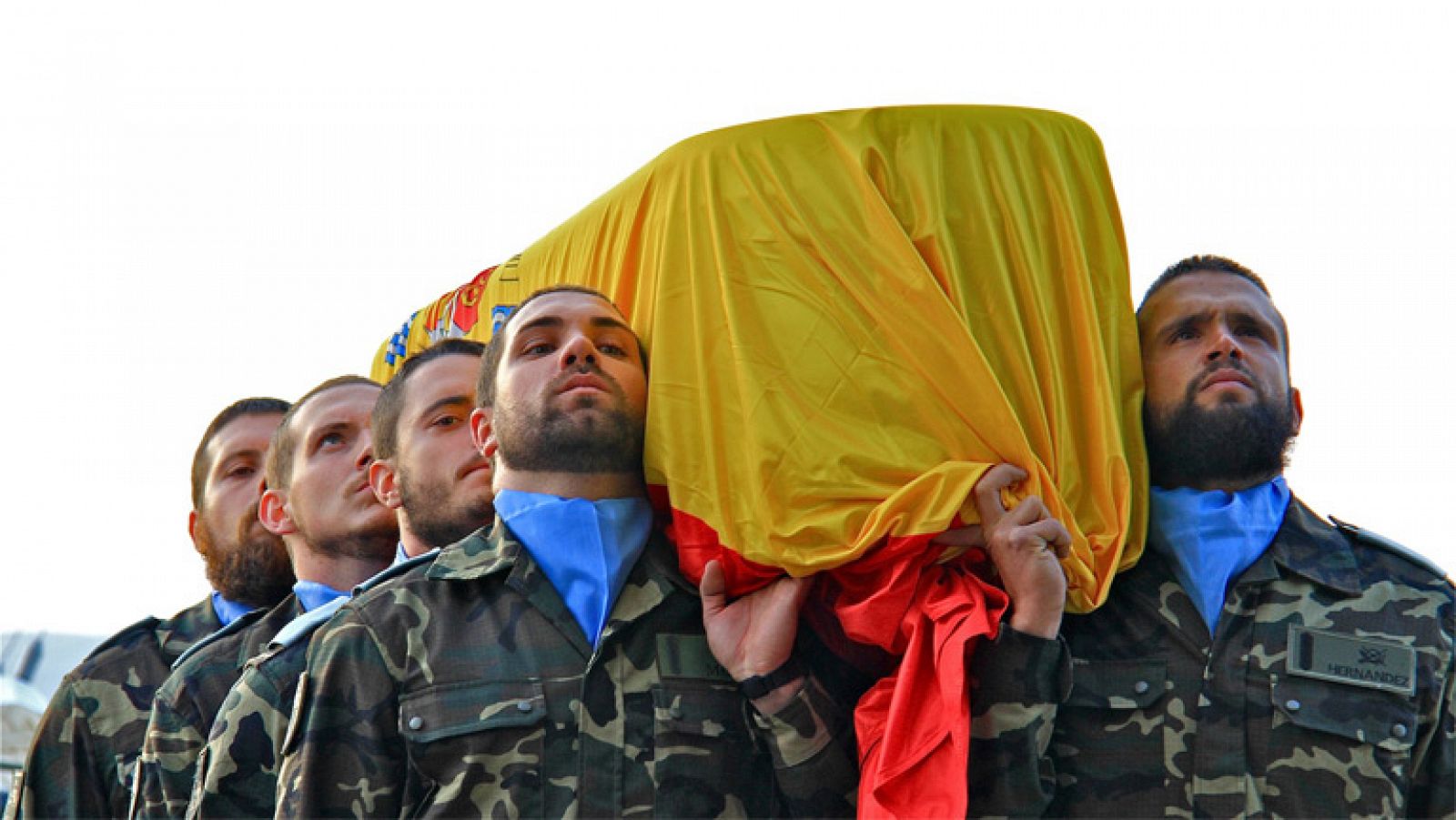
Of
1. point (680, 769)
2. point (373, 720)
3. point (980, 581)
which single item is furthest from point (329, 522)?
point (980, 581)

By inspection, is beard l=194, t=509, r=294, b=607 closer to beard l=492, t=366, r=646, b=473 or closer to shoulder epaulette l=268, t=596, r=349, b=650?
shoulder epaulette l=268, t=596, r=349, b=650

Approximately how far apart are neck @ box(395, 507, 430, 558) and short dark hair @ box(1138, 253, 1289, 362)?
219cm

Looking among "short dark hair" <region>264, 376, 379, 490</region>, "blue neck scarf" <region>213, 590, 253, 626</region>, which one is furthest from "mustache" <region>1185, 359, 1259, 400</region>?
"blue neck scarf" <region>213, 590, 253, 626</region>

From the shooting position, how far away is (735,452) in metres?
4.23

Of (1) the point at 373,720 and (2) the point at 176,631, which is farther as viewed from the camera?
(2) the point at 176,631

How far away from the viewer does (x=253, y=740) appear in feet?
14.6

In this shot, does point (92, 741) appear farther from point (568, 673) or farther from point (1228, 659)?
point (1228, 659)

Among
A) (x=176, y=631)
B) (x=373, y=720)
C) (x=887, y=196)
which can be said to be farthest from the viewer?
(x=176, y=631)

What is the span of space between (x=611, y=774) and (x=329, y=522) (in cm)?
186

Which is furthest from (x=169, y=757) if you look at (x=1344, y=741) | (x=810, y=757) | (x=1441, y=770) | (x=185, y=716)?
(x=1441, y=770)

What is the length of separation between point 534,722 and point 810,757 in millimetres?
662

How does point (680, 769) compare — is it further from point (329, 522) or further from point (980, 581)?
point (329, 522)

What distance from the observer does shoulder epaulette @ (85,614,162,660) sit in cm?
611

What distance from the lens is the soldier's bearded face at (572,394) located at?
4297 mm
